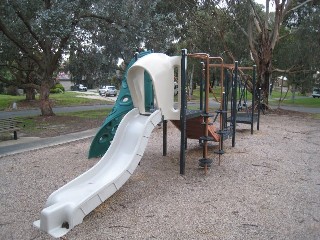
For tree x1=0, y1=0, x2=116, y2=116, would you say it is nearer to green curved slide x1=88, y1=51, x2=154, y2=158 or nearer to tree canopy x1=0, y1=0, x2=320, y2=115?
tree canopy x1=0, y1=0, x2=320, y2=115

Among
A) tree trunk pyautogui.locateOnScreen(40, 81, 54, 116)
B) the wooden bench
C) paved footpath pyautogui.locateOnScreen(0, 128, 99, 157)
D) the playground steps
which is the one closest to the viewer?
the playground steps

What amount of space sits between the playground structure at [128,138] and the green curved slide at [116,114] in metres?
0.02

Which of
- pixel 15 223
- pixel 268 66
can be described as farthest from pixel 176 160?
pixel 268 66

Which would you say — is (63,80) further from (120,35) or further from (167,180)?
(167,180)

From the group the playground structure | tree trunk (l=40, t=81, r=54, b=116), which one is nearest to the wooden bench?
the playground structure

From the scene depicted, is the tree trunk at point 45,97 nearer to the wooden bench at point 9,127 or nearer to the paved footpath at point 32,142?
the paved footpath at point 32,142

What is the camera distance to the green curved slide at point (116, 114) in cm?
734

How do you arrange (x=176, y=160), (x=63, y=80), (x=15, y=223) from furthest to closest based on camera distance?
(x=63, y=80)
(x=176, y=160)
(x=15, y=223)

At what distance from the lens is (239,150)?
9391mm

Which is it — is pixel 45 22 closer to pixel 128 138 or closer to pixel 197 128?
pixel 197 128

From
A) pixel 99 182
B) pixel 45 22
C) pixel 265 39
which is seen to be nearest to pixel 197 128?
pixel 99 182

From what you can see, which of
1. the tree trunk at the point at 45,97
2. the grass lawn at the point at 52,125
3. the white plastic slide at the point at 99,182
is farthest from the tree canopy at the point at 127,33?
the white plastic slide at the point at 99,182

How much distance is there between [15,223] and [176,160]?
13.9ft

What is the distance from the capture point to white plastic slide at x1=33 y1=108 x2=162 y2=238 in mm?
4305
